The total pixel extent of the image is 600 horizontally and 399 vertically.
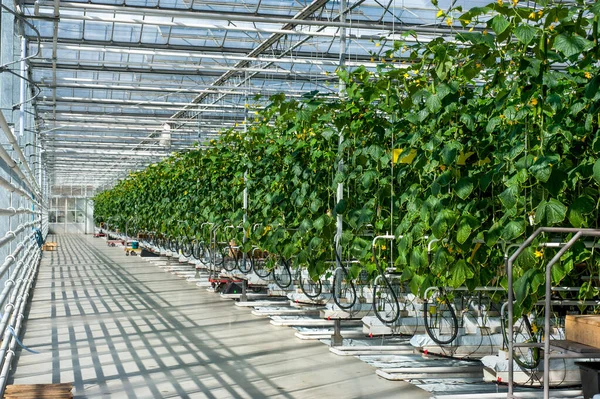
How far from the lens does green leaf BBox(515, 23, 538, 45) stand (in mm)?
4766

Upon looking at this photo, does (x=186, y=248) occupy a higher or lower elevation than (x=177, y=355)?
higher

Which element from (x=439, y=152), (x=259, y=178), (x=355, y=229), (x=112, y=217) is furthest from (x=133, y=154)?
(x=439, y=152)

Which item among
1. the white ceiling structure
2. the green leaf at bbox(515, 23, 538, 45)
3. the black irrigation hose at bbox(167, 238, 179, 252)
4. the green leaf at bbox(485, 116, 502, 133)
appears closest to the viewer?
the green leaf at bbox(515, 23, 538, 45)

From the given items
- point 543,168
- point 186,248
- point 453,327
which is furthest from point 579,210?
point 186,248

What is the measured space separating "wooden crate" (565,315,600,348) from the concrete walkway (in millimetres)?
1552

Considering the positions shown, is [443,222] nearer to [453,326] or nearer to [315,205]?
[453,326]

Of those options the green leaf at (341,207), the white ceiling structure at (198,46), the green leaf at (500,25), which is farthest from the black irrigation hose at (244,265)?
the green leaf at (500,25)

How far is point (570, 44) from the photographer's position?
4582 millimetres

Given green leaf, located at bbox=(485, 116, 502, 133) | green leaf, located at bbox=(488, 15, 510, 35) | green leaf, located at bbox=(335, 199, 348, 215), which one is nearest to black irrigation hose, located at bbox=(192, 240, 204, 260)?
green leaf, located at bbox=(335, 199, 348, 215)

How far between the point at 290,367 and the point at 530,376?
85.4 inches

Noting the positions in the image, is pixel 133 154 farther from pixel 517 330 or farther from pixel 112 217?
pixel 517 330

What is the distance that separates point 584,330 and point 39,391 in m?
3.59

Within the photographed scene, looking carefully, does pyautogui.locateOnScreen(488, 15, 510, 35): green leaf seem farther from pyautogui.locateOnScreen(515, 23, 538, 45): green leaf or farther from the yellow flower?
the yellow flower

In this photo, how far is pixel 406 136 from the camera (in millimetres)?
6496
